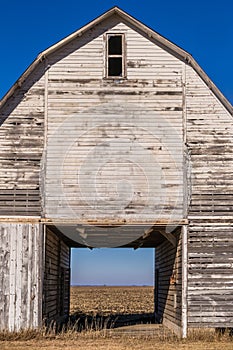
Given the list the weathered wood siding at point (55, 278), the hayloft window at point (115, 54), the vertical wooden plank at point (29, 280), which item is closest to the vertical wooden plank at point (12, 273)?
the vertical wooden plank at point (29, 280)

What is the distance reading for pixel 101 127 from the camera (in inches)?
705

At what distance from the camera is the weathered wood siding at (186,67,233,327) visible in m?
17.1

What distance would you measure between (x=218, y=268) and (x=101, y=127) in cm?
531

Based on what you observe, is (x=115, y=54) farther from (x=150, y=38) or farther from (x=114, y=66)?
(x=150, y=38)

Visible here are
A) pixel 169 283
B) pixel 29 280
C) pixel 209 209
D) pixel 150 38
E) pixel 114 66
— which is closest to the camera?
pixel 29 280

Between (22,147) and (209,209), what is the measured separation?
571cm

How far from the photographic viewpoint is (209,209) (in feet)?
57.4

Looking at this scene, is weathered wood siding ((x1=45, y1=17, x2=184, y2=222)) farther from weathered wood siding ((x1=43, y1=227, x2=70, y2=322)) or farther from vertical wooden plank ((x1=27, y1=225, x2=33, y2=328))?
weathered wood siding ((x1=43, y1=227, x2=70, y2=322))

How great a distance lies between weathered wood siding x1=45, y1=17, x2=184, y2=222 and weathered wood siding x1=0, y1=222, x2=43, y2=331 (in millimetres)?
942

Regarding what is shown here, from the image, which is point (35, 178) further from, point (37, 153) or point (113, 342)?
point (113, 342)

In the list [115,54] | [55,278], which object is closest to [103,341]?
[55,278]

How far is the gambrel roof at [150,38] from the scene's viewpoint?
17.9m

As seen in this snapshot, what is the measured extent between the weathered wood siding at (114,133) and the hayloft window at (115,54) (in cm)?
20

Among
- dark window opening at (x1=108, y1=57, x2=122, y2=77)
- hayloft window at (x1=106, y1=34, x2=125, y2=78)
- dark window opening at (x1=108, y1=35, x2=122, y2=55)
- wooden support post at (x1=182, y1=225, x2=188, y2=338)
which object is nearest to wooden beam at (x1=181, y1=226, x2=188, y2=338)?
wooden support post at (x1=182, y1=225, x2=188, y2=338)
